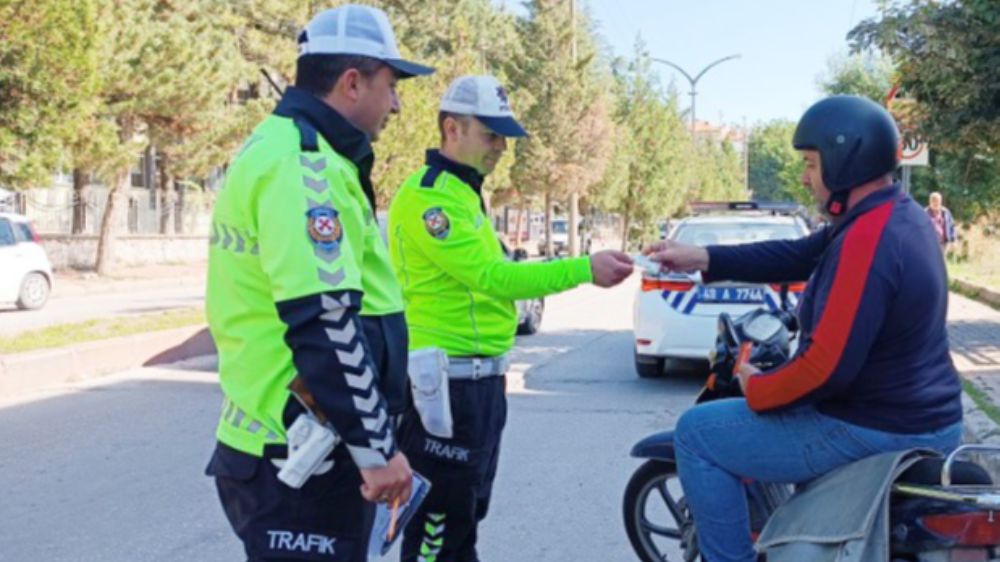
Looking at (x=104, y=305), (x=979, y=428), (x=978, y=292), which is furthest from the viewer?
(x=104, y=305)

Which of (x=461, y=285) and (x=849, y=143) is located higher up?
(x=849, y=143)

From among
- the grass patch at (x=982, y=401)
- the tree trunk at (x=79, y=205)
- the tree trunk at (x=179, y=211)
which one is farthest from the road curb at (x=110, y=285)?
the grass patch at (x=982, y=401)

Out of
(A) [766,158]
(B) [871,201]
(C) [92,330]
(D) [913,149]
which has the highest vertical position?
(A) [766,158]

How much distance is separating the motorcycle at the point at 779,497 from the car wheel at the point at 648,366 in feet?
18.5

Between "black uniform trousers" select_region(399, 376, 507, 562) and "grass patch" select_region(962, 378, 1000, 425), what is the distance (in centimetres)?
474

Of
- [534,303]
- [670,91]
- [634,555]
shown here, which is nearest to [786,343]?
[634,555]

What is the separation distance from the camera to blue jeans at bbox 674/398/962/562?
3191mm

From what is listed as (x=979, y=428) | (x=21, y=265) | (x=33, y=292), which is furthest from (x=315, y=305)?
(x=33, y=292)

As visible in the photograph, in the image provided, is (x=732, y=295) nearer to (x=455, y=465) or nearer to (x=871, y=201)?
(x=455, y=465)

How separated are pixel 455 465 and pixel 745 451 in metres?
1.03

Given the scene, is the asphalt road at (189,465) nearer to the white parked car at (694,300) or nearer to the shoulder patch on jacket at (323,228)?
the white parked car at (694,300)

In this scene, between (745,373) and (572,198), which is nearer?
(745,373)

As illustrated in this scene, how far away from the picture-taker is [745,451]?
3.38 metres

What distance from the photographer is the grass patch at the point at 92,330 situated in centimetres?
1142
